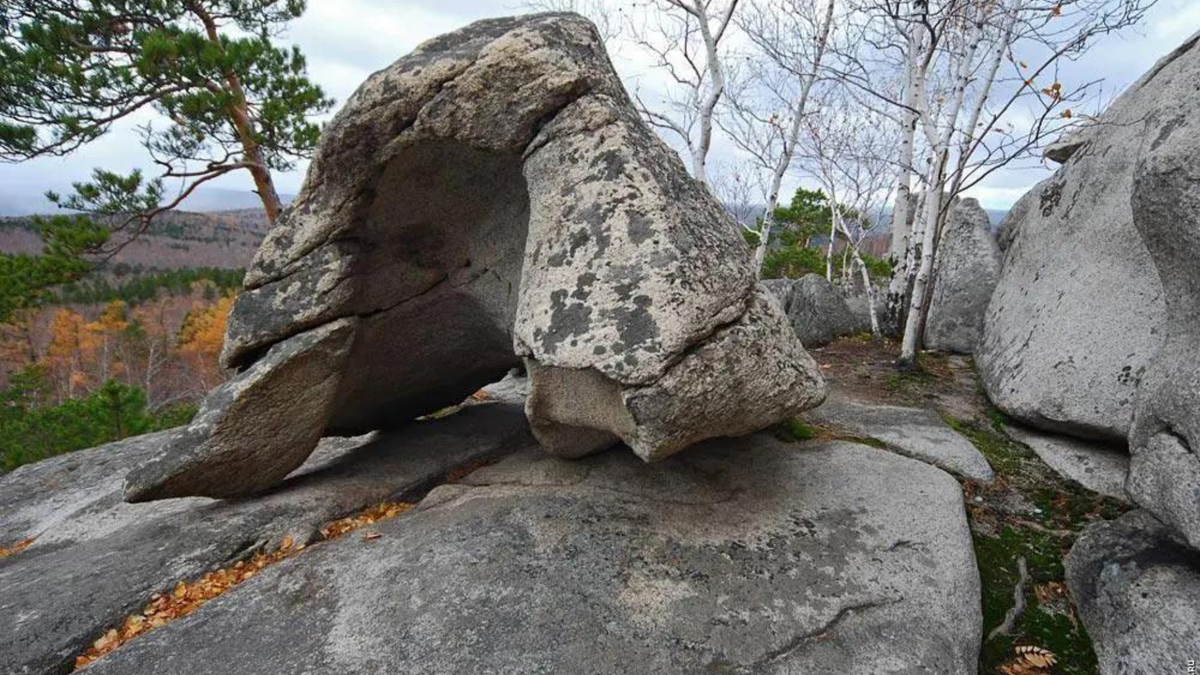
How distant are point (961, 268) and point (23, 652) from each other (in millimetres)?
12436

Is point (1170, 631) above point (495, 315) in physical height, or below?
below

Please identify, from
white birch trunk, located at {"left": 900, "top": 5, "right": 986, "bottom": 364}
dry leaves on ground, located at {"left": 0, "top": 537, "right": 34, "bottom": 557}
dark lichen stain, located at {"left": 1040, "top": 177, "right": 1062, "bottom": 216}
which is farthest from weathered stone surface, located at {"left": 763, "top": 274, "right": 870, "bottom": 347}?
dry leaves on ground, located at {"left": 0, "top": 537, "right": 34, "bottom": 557}

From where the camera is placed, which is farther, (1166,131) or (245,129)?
(245,129)

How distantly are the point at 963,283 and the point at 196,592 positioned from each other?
11376 mm

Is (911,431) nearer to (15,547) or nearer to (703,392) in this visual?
(703,392)

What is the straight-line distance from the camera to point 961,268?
10797 millimetres

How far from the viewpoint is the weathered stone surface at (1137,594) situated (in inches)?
137

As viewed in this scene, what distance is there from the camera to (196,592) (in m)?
4.62

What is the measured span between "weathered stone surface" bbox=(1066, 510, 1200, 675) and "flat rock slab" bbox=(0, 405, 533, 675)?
4.94 meters

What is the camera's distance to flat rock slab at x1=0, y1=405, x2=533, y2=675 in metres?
4.24

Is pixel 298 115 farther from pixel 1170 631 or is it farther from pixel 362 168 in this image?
pixel 1170 631

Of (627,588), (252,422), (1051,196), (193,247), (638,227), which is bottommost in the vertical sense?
(627,588)

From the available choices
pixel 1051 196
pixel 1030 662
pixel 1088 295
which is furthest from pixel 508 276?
pixel 1051 196

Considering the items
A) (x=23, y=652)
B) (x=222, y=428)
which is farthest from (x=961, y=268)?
(x=23, y=652)
